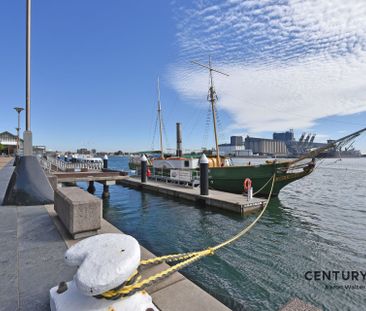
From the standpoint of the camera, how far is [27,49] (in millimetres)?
7320

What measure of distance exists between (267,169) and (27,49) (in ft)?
48.2

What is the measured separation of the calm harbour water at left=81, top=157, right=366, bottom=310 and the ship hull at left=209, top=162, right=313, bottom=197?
1.71m

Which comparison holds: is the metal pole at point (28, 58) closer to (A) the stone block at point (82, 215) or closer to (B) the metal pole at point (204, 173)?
(A) the stone block at point (82, 215)

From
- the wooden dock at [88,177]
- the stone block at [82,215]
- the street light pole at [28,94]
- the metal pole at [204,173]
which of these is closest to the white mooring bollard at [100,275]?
the stone block at [82,215]

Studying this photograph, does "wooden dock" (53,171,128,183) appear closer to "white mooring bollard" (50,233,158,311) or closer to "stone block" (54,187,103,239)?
"stone block" (54,187,103,239)

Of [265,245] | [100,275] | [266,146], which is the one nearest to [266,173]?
[265,245]

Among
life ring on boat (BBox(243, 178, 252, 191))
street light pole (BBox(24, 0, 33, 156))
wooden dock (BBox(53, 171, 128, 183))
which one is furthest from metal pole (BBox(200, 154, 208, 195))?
street light pole (BBox(24, 0, 33, 156))

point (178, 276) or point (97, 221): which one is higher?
point (97, 221)

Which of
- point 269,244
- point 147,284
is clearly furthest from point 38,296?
point 269,244

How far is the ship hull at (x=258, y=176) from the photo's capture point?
15.5 meters

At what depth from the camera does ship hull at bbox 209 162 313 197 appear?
15.5 m

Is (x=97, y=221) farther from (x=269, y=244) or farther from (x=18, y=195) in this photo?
(x=269, y=244)

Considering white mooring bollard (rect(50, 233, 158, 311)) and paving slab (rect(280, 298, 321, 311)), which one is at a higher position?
white mooring bollard (rect(50, 233, 158, 311))

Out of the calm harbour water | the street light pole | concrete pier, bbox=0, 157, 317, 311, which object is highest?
the street light pole
